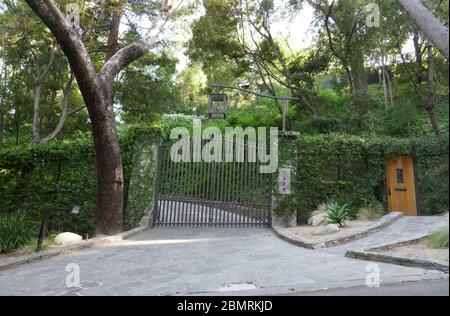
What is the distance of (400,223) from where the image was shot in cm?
802

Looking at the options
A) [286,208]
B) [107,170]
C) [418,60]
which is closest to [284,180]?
[286,208]

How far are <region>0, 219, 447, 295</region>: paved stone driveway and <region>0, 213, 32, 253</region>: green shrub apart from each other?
1.24 metres

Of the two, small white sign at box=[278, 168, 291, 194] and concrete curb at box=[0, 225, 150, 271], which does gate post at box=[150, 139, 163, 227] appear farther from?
small white sign at box=[278, 168, 291, 194]

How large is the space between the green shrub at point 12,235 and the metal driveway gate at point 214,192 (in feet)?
11.5

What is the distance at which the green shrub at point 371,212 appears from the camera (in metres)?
9.24

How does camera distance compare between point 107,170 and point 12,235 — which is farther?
point 107,170

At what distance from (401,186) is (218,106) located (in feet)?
20.4

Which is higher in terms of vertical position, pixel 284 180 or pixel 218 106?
pixel 218 106

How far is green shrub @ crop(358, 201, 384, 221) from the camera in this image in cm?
924

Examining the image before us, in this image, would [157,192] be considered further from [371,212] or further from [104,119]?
[371,212]

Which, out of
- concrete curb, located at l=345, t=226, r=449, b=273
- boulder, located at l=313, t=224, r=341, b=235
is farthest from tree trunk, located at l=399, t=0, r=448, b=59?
boulder, located at l=313, t=224, r=341, b=235

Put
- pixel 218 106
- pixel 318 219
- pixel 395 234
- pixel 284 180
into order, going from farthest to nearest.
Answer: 1. pixel 218 106
2. pixel 284 180
3. pixel 318 219
4. pixel 395 234

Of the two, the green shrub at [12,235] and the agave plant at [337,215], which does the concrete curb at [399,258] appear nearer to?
the agave plant at [337,215]

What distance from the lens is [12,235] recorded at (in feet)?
23.4
